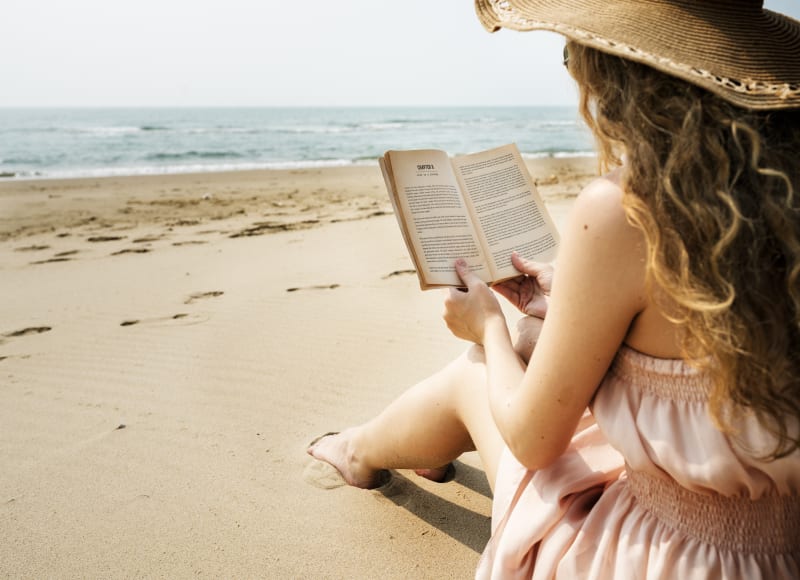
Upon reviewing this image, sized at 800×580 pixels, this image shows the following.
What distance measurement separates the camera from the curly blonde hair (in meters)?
0.94

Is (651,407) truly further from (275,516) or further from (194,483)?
(194,483)

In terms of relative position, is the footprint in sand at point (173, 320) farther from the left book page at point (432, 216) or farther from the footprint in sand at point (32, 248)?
the footprint in sand at point (32, 248)

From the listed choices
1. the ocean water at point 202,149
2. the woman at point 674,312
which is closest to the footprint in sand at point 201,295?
the woman at point 674,312

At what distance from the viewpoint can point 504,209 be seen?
1.84 metres

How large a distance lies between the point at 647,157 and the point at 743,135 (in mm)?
132

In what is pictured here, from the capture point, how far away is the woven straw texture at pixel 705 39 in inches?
36.8

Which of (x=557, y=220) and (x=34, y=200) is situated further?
(x=34, y=200)

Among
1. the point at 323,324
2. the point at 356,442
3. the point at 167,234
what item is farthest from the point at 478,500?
the point at 167,234

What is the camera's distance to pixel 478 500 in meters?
2.15

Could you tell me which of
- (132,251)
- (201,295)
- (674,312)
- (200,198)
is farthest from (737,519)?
(200,198)

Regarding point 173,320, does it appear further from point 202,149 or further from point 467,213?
point 202,149

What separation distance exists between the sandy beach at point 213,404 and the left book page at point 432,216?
0.86 m

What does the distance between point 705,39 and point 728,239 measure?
1.05 feet

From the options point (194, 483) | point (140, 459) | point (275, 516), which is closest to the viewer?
point (275, 516)
